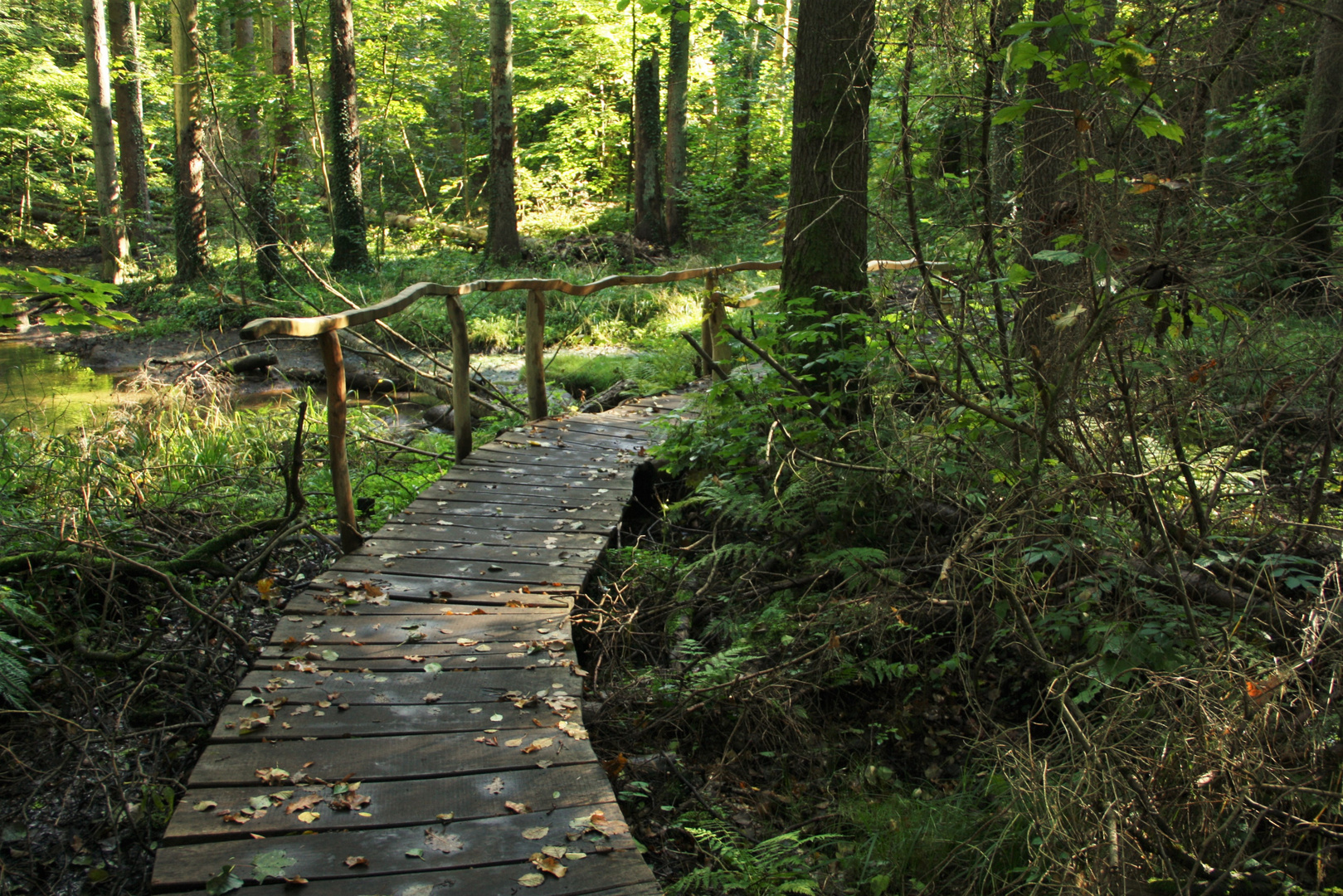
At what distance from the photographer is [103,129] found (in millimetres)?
16078

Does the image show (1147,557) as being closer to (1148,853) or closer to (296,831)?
(1148,853)

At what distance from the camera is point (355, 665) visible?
3.61 m

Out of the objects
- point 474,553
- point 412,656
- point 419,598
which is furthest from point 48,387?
point 412,656

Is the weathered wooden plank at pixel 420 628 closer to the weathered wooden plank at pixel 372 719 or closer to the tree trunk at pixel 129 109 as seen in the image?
the weathered wooden plank at pixel 372 719

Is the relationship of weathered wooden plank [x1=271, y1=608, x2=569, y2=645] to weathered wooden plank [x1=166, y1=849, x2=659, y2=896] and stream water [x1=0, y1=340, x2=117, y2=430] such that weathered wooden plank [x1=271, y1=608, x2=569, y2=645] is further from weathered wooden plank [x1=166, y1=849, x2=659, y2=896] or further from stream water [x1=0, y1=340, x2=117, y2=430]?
stream water [x1=0, y1=340, x2=117, y2=430]

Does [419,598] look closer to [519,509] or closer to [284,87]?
[519,509]

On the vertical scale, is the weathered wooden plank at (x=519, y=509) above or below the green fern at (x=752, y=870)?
above

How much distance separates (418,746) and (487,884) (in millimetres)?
778

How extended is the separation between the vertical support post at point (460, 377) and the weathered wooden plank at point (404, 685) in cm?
318

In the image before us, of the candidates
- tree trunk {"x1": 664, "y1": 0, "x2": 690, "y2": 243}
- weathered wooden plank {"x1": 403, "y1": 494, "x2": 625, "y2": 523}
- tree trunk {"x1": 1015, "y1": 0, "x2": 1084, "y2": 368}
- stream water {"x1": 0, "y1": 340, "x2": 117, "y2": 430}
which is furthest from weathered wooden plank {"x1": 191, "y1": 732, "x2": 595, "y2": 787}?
tree trunk {"x1": 664, "y1": 0, "x2": 690, "y2": 243}

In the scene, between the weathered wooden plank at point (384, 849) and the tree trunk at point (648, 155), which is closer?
the weathered wooden plank at point (384, 849)

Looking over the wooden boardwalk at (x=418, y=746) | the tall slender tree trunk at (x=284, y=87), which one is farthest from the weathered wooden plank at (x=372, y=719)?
the tall slender tree trunk at (x=284, y=87)

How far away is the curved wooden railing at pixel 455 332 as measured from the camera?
4.32 meters

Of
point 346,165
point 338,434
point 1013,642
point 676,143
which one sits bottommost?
point 1013,642
